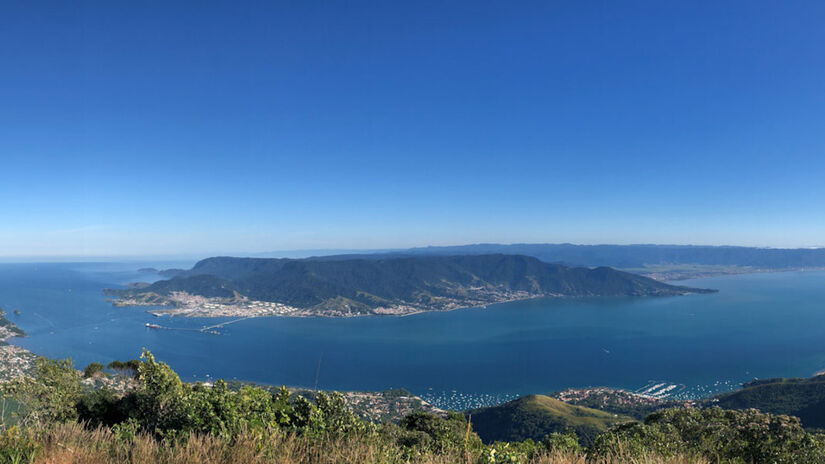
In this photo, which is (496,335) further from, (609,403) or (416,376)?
(609,403)

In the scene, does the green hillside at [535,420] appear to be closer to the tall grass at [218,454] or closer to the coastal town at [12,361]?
the tall grass at [218,454]

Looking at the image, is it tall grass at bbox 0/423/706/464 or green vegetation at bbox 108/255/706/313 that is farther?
green vegetation at bbox 108/255/706/313

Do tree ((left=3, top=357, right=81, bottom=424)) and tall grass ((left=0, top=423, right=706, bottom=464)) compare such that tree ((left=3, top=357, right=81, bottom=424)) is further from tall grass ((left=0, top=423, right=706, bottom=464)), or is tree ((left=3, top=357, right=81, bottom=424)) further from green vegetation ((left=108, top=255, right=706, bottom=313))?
green vegetation ((left=108, top=255, right=706, bottom=313))

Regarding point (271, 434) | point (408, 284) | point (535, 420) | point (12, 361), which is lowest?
point (535, 420)

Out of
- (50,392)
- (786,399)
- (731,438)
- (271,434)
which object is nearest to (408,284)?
(786,399)

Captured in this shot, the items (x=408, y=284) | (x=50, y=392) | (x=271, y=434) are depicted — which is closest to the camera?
(x=271, y=434)

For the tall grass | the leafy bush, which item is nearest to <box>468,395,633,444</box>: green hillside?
the leafy bush

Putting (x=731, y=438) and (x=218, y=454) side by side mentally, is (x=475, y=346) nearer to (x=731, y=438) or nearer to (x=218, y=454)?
(x=731, y=438)
